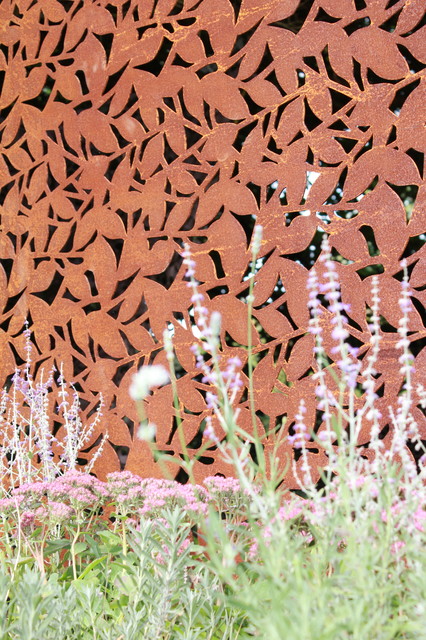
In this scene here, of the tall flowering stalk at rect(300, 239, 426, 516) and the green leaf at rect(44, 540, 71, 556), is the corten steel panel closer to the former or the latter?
the green leaf at rect(44, 540, 71, 556)

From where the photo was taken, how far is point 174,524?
1.55 m

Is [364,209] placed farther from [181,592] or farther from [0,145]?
[0,145]

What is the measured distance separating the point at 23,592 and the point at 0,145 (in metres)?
2.61

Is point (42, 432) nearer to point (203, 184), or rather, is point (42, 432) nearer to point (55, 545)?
point (55, 545)

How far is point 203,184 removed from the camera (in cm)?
272

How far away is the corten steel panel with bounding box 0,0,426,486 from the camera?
2334mm

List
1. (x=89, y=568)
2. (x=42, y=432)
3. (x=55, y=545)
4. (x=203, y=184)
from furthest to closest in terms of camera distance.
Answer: (x=203, y=184) → (x=42, y=432) → (x=55, y=545) → (x=89, y=568)

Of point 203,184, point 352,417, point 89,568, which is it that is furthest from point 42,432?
point 352,417

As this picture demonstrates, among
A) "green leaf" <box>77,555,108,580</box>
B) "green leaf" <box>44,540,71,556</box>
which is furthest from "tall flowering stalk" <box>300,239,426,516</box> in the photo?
"green leaf" <box>44,540,71,556</box>

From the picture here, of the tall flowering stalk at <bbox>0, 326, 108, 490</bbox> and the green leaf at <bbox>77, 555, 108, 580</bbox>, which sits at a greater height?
the tall flowering stalk at <bbox>0, 326, 108, 490</bbox>

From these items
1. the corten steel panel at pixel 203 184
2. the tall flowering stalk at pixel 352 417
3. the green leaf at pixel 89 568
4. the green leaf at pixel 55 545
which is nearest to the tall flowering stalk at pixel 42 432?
the corten steel panel at pixel 203 184

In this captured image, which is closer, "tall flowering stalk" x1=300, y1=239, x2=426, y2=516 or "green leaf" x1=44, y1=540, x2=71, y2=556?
"tall flowering stalk" x1=300, y1=239, x2=426, y2=516

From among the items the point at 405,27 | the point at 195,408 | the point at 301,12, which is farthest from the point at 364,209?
the point at 301,12

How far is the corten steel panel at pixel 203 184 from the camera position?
233 centimetres
